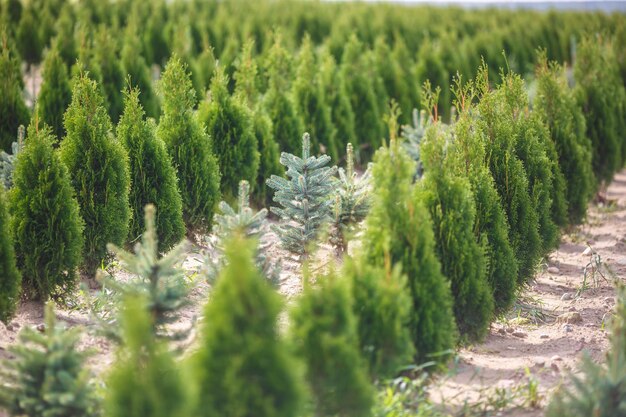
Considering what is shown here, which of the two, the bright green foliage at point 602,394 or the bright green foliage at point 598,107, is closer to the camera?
the bright green foliage at point 602,394

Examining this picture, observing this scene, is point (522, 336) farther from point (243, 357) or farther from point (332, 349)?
point (243, 357)

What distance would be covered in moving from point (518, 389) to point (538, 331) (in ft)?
5.56

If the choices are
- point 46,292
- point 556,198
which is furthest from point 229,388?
point 556,198

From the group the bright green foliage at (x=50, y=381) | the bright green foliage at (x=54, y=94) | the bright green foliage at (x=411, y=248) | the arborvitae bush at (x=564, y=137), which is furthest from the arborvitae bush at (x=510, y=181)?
the bright green foliage at (x=54, y=94)

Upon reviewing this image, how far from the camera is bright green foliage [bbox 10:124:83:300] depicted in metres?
6.66

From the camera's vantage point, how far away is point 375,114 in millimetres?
13781

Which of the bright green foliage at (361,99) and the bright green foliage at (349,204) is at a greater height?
the bright green foliage at (361,99)

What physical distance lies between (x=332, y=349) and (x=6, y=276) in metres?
Answer: 2.83

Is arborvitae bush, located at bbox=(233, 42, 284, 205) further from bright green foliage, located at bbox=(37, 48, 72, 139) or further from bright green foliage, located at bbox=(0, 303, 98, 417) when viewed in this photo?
bright green foliage, located at bbox=(0, 303, 98, 417)

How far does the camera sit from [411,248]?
5418mm

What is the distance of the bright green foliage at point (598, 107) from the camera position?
474 inches

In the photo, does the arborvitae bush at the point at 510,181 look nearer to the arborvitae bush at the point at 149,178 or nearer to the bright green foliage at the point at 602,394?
the bright green foliage at the point at 602,394

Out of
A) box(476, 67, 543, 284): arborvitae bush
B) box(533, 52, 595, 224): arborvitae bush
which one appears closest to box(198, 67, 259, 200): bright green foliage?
box(476, 67, 543, 284): arborvitae bush

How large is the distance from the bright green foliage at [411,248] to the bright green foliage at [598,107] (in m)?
7.26
